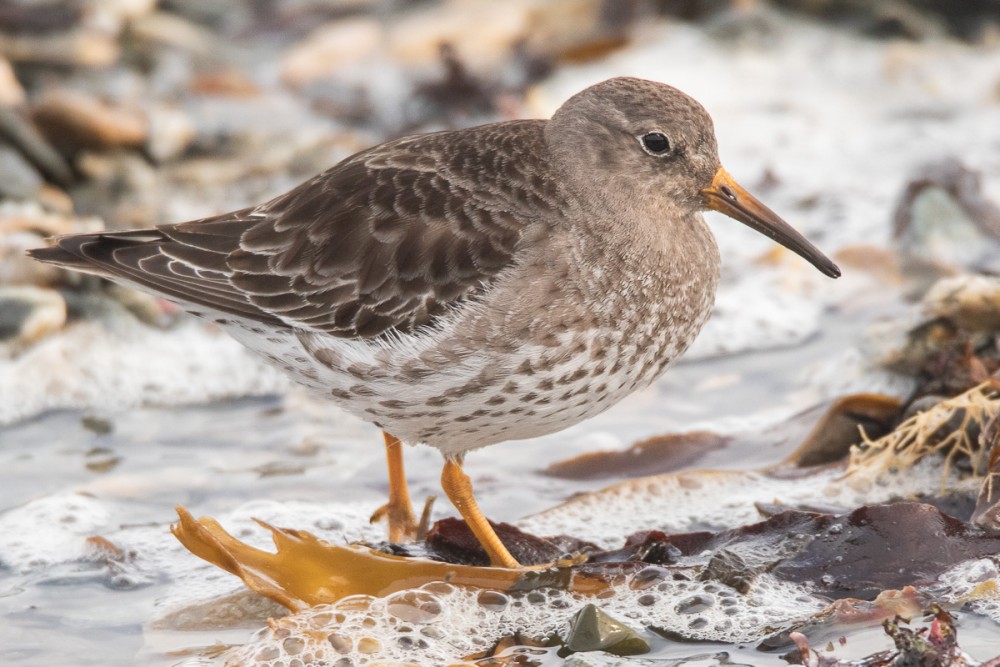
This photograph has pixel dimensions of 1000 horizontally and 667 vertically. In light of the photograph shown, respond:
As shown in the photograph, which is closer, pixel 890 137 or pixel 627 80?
Result: pixel 627 80

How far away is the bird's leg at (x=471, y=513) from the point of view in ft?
16.1

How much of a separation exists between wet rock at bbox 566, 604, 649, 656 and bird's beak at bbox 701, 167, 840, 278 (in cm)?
159

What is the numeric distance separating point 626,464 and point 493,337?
1.45 metres

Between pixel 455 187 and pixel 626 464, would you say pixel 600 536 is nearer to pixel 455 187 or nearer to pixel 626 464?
pixel 626 464

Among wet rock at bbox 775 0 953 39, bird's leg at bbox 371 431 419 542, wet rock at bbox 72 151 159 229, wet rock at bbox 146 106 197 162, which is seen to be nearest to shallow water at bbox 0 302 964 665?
bird's leg at bbox 371 431 419 542

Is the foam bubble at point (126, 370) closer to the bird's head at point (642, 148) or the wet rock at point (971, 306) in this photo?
the bird's head at point (642, 148)

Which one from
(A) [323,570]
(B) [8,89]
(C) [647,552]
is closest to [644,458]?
(C) [647,552]

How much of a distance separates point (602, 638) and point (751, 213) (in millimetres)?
1732

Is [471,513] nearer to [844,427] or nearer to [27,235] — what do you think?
[844,427]

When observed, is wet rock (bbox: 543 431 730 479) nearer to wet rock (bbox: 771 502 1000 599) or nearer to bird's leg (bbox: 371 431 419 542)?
bird's leg (bbox: 371 431 419 542)

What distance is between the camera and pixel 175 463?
5902mm

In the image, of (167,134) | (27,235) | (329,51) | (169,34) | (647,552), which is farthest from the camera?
(329,51)

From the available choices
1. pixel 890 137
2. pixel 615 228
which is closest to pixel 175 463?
pixel 615 228

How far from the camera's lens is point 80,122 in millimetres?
8047
